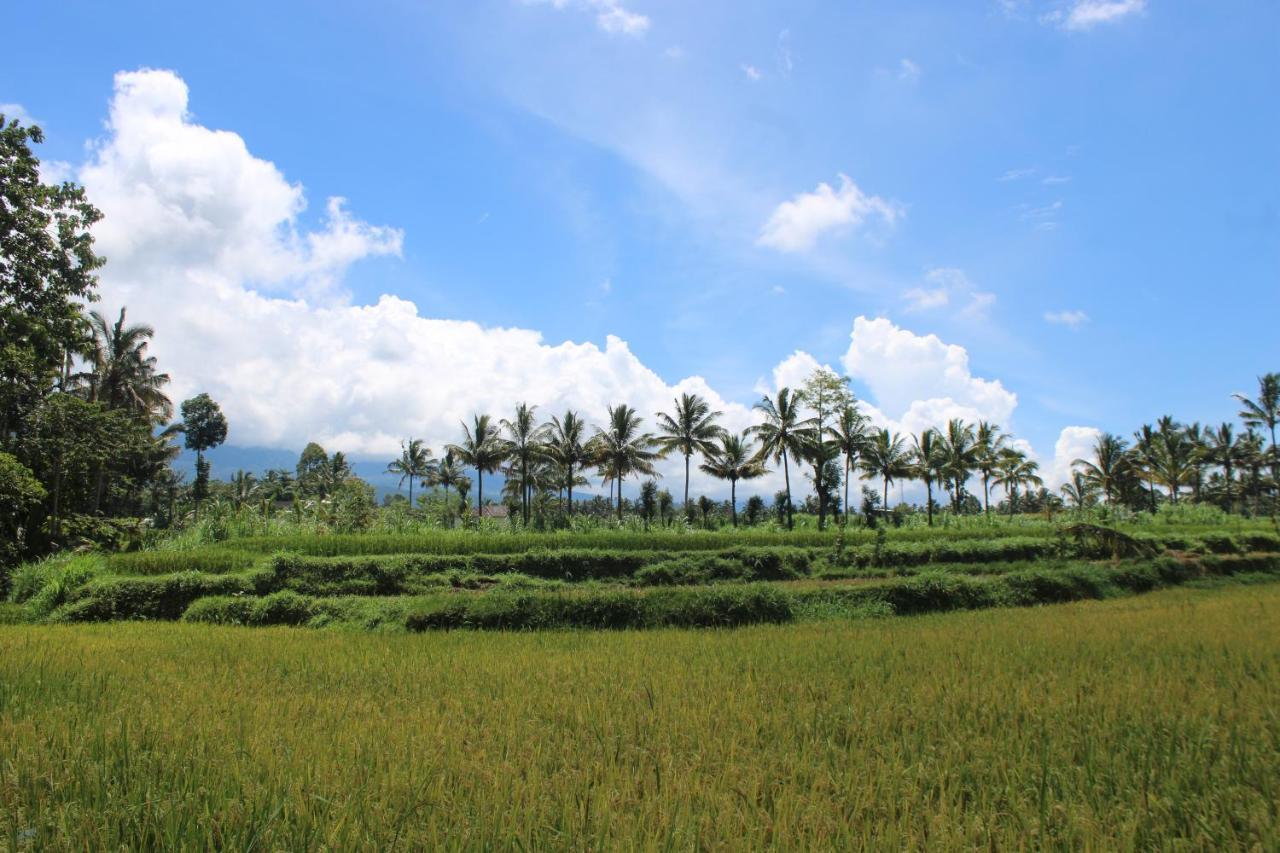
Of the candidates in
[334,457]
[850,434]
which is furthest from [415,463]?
[850,434]

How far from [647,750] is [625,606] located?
28.9ft

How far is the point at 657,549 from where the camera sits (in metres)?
25.5

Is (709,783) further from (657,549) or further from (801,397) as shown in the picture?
(801,397)

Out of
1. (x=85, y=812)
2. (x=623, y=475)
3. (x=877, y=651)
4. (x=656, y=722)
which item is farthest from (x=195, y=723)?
(x=623, y=475)

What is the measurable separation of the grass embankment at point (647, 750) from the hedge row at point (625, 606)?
4.48 meters

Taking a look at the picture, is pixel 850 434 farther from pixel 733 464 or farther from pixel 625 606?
pixel 625 606

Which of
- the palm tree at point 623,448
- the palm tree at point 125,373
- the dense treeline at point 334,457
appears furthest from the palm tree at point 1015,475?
the palm tree at point 125,373

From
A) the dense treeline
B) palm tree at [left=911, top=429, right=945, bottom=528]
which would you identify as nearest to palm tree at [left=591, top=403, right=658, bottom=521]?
the dense treeline

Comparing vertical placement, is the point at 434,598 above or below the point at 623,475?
below

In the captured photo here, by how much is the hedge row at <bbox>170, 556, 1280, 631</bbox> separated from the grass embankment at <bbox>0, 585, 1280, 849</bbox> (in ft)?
14.7

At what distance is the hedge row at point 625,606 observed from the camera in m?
12.1

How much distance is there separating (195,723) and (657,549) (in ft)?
71.1

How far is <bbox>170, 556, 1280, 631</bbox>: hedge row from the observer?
39.5 ft

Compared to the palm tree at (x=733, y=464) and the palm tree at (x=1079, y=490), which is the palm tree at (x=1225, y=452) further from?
the palm tree at (x=733, y=464)
